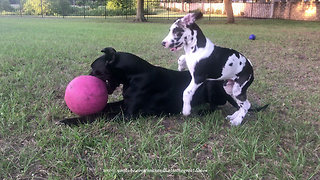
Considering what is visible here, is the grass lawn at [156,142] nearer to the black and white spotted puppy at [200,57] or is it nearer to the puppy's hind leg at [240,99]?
the puppy's hind leg at [240,99]

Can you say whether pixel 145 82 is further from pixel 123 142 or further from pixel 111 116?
pixel 123 142

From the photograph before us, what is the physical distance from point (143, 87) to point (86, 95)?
2.19ft

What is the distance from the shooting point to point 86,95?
3.18 meters

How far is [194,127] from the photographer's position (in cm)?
318

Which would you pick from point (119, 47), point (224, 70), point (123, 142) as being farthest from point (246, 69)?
point (119, 47)

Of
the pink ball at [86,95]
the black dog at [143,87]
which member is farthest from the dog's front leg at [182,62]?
the pink ball at [86,95]

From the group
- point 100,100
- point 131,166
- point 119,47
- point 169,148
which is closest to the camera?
point 131,166

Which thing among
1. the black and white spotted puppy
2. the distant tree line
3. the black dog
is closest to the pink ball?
the black dog

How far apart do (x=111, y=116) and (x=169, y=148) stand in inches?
37.3

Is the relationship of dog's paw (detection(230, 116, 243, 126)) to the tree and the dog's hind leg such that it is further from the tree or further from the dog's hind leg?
the tree

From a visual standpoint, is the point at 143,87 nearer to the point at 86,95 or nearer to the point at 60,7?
the point at 86,95

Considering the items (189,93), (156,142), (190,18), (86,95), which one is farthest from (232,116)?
(86,95)

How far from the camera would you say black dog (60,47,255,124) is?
3.26 meters

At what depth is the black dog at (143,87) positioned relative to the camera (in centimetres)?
326
